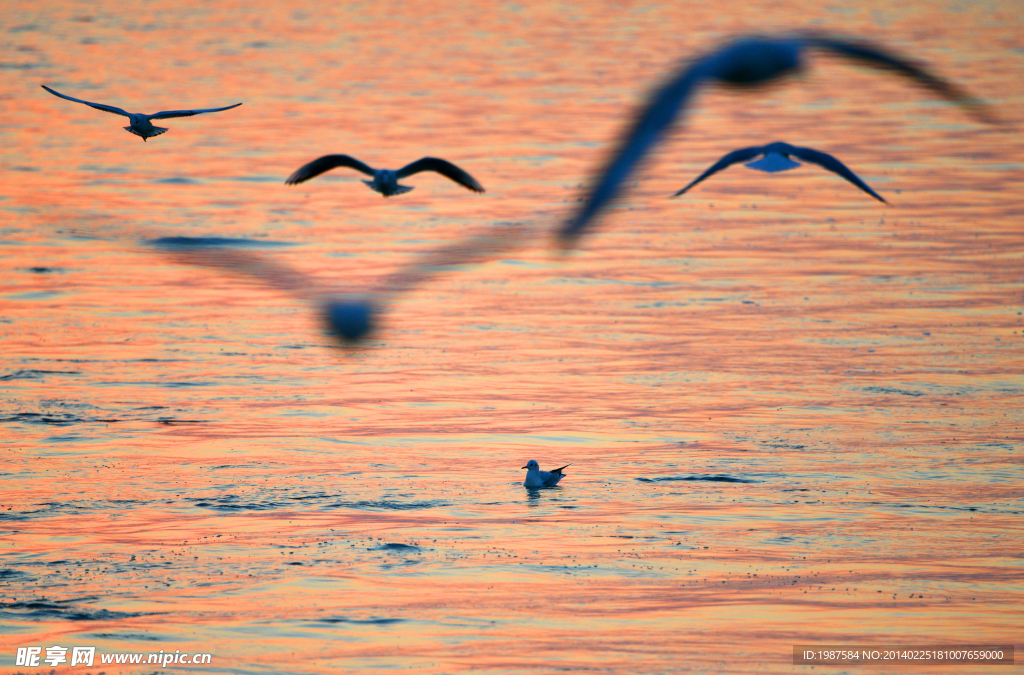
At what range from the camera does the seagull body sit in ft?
43.0

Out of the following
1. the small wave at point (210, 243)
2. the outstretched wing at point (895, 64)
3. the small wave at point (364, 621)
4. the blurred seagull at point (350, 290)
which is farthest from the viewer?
the small wave at point (210, 243)

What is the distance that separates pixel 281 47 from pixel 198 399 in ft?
140

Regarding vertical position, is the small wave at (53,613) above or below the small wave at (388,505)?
above

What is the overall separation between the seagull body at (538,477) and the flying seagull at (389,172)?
2365mm

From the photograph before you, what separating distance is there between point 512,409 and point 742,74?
8.39 m

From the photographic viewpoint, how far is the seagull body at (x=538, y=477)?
13094 mm

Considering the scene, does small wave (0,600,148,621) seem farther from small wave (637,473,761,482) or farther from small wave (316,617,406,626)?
small wave (637,473,761,482)

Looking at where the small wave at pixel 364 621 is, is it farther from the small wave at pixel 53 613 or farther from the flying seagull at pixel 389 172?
the flying seagull at pixel 389 172

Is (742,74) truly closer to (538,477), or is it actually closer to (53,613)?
(538,477)

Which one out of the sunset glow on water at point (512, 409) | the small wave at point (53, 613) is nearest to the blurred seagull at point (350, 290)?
the sunset glow on water at point (512, 409)

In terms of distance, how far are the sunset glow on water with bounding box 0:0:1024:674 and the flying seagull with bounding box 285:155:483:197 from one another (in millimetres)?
2521

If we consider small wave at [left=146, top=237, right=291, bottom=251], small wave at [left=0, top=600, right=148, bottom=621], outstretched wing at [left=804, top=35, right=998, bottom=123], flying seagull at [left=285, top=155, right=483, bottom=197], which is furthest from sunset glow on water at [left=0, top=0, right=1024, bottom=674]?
flying seagull at [left=285, top=155, right=483, bottom=197]

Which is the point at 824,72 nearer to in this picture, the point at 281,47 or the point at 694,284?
the point at 281,47

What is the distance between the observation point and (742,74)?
7.71 m
